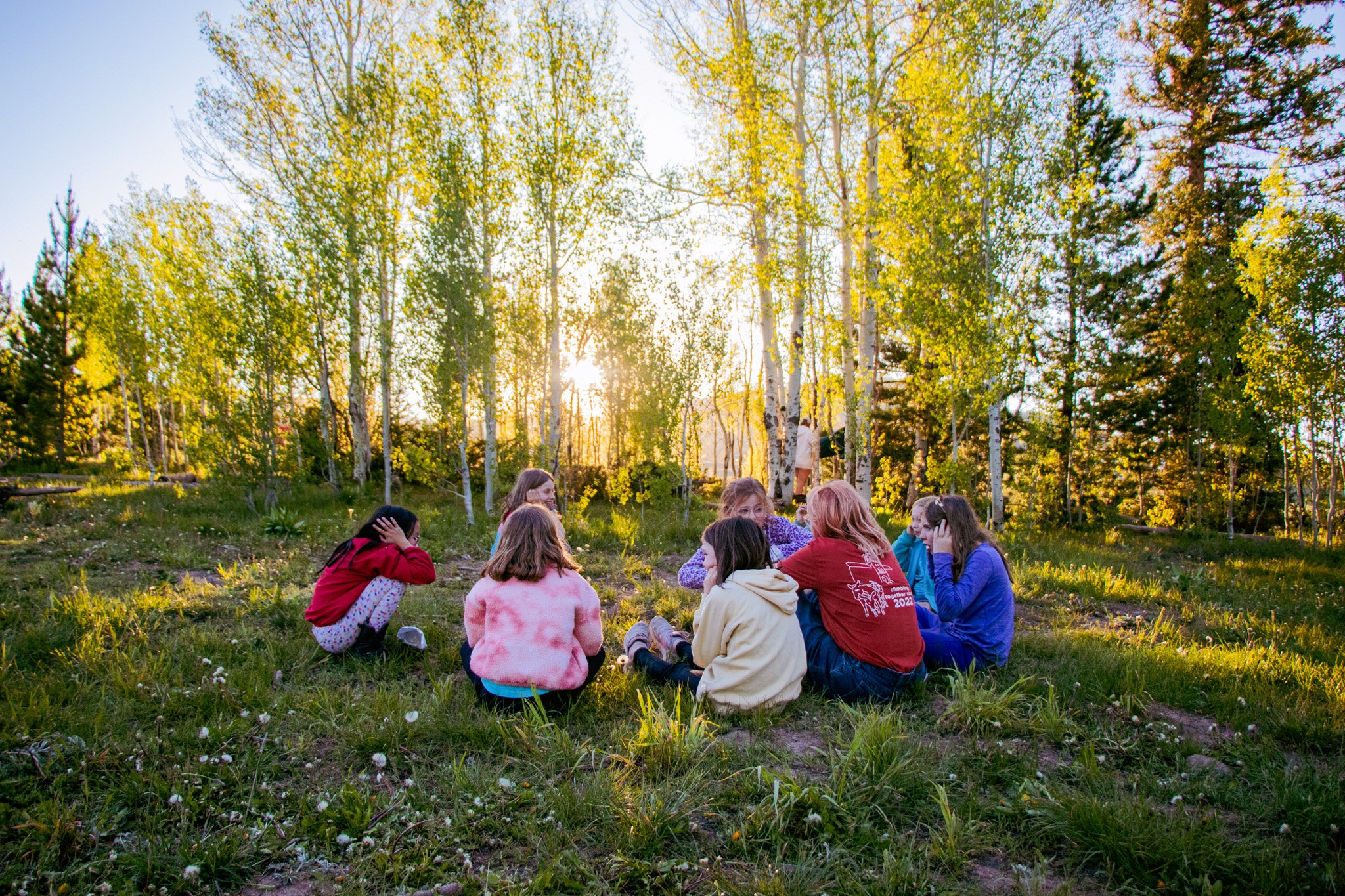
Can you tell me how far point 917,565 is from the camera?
197 inches

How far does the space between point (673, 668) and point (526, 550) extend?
1227 mm

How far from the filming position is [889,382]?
15984 millimetres

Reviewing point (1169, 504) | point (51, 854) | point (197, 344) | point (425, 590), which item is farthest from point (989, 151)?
point (197, 344)

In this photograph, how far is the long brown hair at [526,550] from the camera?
11.1 ft

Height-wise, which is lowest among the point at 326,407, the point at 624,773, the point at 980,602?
the point at 624,773

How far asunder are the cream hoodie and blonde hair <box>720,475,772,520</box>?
1.29 metres

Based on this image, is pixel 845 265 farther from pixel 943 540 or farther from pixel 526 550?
pixel 526 550

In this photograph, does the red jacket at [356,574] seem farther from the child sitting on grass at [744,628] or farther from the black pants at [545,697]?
the child sitting on grass at [744,628]

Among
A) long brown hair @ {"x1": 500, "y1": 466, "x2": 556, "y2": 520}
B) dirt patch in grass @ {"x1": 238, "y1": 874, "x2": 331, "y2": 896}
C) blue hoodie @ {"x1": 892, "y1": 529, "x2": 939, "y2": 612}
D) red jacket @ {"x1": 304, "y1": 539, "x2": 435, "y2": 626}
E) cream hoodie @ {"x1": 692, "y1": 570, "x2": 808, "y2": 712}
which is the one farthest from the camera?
long brown hair @ {"x1": 500, "y1": 466, "x2": 556, "y2": 520}

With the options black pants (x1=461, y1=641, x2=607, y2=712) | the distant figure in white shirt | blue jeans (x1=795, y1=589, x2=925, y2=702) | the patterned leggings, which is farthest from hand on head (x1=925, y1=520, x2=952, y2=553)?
the distant figure in white shirt

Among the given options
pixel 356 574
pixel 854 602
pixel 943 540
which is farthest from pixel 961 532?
pixel 356 574

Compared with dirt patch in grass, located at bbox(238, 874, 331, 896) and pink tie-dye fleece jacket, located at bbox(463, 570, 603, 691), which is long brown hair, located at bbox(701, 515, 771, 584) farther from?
dirt patch in grass, located at bbox(238, 874, 331, 896)

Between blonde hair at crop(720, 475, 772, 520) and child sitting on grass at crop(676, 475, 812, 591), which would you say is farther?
blonde hair at crop(720, 475, 772, 520)

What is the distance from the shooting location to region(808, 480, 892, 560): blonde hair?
3.66 m
